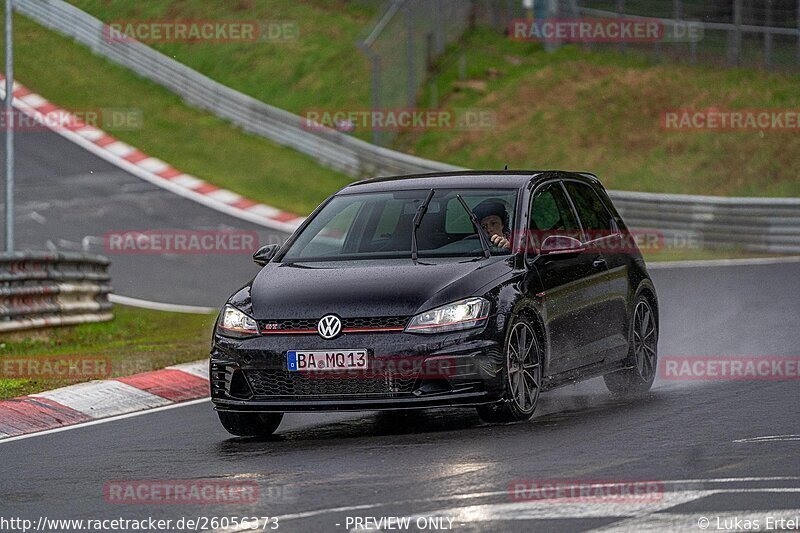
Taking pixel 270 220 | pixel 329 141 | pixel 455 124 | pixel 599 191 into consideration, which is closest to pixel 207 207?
pixel 270 220

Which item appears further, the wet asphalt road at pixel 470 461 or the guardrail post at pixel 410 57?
the guardrail post at pixel 410 57

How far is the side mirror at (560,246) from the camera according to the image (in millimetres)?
9914

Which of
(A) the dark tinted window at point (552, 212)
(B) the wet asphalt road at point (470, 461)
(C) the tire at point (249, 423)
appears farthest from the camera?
(A) the dark tinted window at point (552, 212)

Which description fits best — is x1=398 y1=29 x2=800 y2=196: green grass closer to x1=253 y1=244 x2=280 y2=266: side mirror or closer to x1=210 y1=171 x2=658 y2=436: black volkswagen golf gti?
x1=210 y1=171 x2=658 y2=436: black volkswagen golf gti

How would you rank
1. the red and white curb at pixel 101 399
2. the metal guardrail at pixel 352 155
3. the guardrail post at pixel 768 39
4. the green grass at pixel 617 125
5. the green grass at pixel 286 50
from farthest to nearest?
the green grass at pixel 286 50, the guardrail post at pixel 768 39, the green grass at pixel 617 125, the metal guardrail at pixel 352 155, the red and white curb at pixel 101 399

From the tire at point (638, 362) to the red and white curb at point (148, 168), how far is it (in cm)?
1643

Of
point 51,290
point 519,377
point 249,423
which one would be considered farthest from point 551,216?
point 51,290

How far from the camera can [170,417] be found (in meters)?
10.7

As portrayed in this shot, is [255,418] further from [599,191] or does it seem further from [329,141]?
[329,141]

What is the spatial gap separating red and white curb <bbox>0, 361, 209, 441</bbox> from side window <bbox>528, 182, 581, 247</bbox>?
10.4 ft

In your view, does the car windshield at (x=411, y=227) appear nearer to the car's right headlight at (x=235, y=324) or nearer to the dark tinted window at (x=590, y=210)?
the car's right headlight at (x=235, y=324)

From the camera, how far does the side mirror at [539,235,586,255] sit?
9914 millimetres

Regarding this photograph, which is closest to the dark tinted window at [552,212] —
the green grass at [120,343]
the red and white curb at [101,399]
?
the red and white curb at [101,399]

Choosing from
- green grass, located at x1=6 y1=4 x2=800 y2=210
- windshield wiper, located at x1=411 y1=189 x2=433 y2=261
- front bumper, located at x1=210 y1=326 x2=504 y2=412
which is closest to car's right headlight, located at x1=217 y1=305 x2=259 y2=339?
front bumper, located at x1=210 y1=326 x2=504 y2=412
